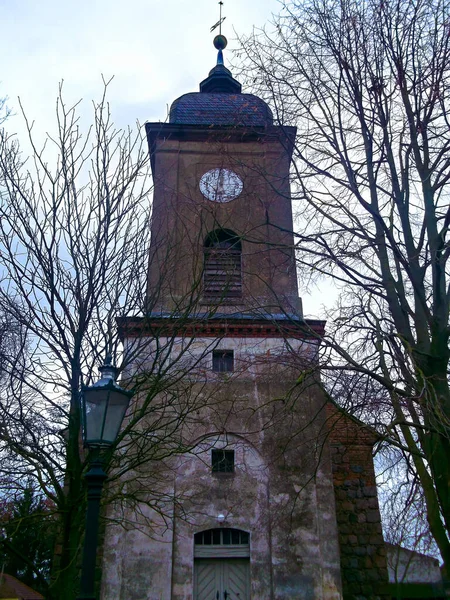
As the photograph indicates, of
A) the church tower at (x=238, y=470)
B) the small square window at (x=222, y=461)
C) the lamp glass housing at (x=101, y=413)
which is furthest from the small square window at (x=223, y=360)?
the lamp glass housing at (x=101, y=413)

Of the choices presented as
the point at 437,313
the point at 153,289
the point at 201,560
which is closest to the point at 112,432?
the point at 153,289

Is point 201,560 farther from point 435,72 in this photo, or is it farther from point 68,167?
point 435,72

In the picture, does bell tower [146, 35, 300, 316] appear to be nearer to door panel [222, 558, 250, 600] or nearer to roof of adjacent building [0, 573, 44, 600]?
door panel [222, 558, 250, 600]

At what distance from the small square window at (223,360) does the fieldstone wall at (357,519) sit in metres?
2.45

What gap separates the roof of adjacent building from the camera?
1049 inches

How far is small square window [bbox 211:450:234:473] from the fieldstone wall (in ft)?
7.25

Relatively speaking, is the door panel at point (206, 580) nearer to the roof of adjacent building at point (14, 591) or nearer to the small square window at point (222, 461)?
the small square window at point (222, 461)

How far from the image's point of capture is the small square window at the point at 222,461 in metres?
12.3

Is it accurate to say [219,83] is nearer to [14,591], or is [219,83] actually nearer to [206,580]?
[206,580]

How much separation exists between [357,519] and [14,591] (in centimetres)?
2149

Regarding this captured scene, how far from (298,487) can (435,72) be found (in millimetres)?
8138

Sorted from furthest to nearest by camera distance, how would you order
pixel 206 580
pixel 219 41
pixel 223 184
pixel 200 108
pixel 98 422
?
1. pixel 219 41
2. pixel 200 108
3. pixel 223 184
4. pixel 206 580
5. pixel 98 422

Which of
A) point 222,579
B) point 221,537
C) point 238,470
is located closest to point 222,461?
point 238,470

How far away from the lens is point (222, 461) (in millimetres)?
12227
